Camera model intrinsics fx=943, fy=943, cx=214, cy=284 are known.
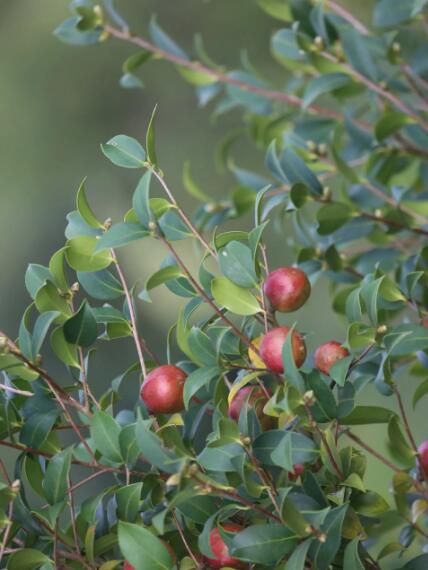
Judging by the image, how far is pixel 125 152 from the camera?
20.7 inches

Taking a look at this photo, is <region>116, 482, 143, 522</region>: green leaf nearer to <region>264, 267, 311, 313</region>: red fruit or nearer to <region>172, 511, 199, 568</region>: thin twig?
<region>172, 511, 199, 568</region>: thin twig

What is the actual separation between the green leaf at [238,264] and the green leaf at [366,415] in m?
0.09

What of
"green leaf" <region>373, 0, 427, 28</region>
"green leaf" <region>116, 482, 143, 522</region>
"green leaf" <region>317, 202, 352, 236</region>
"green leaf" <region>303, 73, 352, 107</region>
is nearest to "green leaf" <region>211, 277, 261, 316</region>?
"green leaf" <region>116, 482, 143, 522</region>

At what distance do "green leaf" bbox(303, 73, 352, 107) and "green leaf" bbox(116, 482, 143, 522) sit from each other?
436 mm

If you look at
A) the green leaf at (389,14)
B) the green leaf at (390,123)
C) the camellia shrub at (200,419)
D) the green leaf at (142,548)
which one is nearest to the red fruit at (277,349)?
the camellia shrub at (200,419)

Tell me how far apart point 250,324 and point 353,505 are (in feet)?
0.43

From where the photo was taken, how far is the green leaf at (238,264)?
511 mm

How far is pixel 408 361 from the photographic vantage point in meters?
0.82

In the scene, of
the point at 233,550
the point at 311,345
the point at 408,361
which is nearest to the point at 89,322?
the point at 233,550

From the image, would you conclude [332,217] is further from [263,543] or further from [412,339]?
[263,543]

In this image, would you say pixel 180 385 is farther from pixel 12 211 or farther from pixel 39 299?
pixel 12 211

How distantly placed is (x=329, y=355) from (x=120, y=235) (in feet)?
0.45

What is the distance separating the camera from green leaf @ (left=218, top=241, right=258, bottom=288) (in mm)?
511

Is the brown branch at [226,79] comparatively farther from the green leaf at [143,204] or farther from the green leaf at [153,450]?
the green leaf at [153,450]
